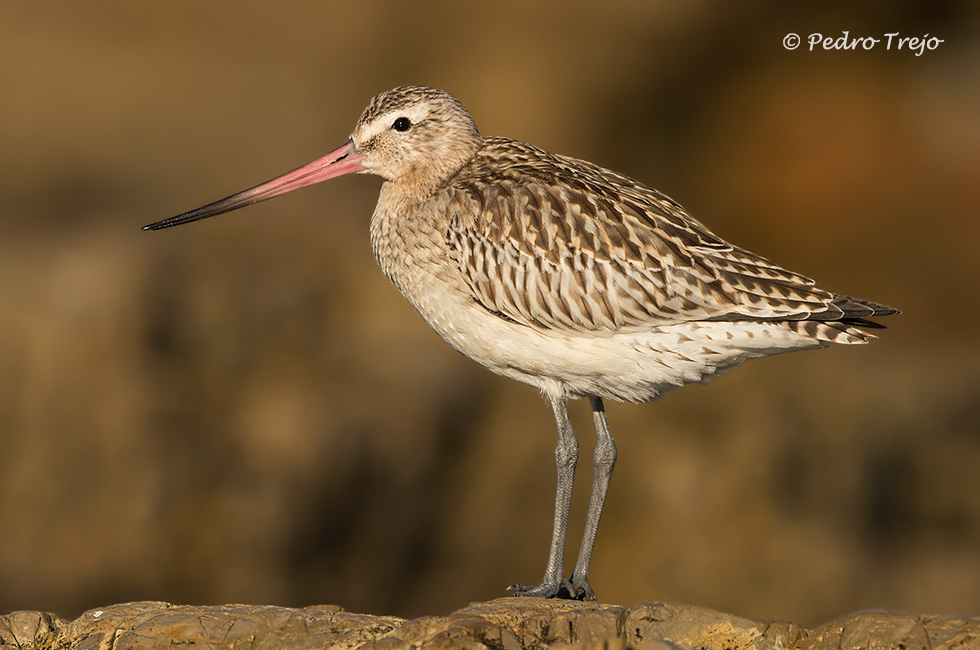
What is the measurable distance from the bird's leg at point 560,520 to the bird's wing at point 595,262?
2.40ft

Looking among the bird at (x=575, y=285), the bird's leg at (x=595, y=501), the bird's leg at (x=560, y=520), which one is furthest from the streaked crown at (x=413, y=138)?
the bird's leg at (x=595, y=501)

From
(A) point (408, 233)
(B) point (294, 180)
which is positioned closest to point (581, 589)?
(A) point (408, 233)

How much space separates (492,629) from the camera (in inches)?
208

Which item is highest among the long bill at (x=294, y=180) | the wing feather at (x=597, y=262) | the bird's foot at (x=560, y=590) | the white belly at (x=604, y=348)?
the long bill at (x=294, y=180)

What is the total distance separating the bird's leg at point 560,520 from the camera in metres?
7.05

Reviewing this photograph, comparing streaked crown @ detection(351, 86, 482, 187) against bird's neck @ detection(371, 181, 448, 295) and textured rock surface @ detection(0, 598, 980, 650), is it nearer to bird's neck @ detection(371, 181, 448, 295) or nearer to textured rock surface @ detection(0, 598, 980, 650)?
bird's neck @ detection(371, 181, 448, 295)

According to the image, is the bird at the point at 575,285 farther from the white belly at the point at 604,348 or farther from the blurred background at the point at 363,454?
the blurred background at the point at 363,454

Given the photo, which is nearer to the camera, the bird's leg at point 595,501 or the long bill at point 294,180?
the bird's leg at point 595,501

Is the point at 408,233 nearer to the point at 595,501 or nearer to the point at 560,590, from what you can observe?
the point at 595,501

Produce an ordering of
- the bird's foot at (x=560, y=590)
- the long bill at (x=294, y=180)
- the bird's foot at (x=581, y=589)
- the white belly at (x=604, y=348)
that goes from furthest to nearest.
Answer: the long bill at (x=294, y=180), the bird's foot at (x=581, y=589), the bird's foot at (x=560, y=590), the white belly at (x=604, y=348)

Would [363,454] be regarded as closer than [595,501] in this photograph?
No

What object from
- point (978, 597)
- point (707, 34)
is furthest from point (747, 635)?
point (707, 34)

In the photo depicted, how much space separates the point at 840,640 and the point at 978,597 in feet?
26.3

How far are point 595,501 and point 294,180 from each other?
301cm
